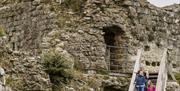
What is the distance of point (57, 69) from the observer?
21312 mm

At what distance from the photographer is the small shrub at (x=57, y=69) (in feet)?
69.6

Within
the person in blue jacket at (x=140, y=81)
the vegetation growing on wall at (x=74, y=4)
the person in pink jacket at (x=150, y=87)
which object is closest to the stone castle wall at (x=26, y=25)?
the vegetation growing on wall at (x=74, y=4)

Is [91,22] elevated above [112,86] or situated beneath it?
elevated above

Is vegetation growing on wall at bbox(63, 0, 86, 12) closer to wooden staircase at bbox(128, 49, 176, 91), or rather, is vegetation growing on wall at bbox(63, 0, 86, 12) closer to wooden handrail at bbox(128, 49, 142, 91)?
wooden handrail at bbox(128, 49, 142, 91)

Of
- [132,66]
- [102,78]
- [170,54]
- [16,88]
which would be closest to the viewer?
[16,88]

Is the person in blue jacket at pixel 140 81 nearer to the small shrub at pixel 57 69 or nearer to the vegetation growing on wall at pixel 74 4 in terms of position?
the small shrub at pixel 57 69

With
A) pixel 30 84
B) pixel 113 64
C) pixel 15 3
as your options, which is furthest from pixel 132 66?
pixel 30 84

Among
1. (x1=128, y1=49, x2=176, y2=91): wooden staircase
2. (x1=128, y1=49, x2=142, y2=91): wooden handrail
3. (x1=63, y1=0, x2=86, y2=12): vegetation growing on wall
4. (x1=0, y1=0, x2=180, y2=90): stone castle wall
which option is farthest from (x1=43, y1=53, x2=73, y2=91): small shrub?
(x1=63, y1=0, x2=86, y2=12): vegetation growing on wall

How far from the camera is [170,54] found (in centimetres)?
2847

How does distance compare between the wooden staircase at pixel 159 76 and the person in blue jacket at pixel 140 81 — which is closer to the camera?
the person in blue jacket at pixel 140 81

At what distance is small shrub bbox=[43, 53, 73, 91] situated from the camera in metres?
21.2

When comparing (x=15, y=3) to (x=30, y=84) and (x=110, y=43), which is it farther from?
(x=30, y=84)

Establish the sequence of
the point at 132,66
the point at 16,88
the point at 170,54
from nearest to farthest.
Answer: the point at 16,88 < the point at 132,66 < the point at 170,54

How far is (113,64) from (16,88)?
23.1 feet
